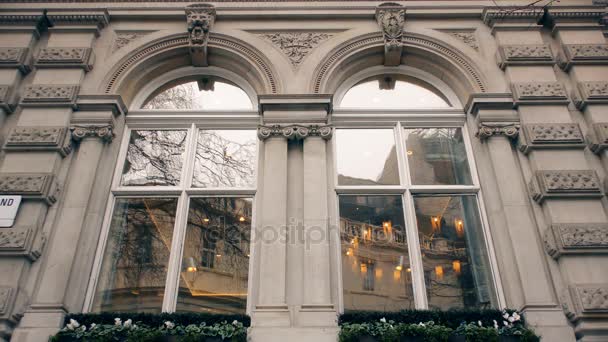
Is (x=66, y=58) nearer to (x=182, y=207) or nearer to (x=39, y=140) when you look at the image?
(x=39, y=140)

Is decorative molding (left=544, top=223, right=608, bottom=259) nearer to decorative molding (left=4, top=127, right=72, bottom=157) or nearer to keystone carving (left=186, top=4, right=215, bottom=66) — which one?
keystone carving (left=186, top=4, right=215, bottom=66)

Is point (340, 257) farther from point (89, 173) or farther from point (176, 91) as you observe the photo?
point (176, 91)

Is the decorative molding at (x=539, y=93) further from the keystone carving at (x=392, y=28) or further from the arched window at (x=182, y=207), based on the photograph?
the arched window at (x=182, y=207)

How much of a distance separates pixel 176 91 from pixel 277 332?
6036 millimetres

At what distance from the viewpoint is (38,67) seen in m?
10.0

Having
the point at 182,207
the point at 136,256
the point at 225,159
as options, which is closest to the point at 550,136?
the point at 225,159

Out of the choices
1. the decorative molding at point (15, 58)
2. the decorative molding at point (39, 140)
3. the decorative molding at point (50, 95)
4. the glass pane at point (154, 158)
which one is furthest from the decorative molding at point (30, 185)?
the decorative molding at point (15, 58)

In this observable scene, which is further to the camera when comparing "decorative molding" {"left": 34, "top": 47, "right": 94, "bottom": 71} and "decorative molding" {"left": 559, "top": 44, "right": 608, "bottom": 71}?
"decorative molding" {"left": 34, "top": 47, "right": 94, "bottom": 71}

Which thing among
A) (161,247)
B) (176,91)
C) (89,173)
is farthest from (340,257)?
(176,91)

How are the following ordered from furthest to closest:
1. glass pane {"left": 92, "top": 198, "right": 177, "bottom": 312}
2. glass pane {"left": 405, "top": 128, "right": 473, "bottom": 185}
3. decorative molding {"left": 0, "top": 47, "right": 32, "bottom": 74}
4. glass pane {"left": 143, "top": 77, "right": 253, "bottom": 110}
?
glass pane {"left": 143, "top": 77, "right": 253, "bottom": 110} < decorative molding {"left": 0, "top": 47, "right": 32, "bottom": 74} < glass pane {"left": 405, "top": 128, "right": 473, "bottom": 185} < glass pane {"left": 92, "top": 198, "right": 177, "bottom": 312}

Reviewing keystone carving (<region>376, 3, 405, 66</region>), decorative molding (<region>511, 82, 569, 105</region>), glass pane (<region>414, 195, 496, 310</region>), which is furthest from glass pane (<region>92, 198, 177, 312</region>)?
decorative molding (<region>511, 82, 569, 105</region>)

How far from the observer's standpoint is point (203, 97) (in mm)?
10828

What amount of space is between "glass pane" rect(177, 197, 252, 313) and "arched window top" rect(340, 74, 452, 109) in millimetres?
3482

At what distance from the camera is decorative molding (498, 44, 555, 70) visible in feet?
33.1
